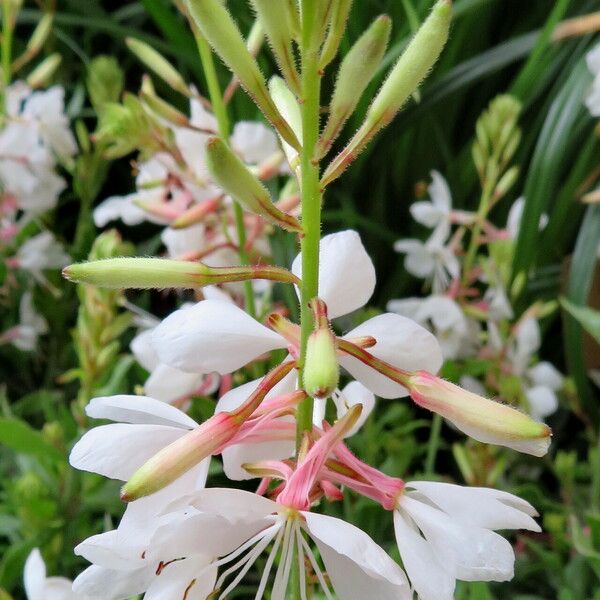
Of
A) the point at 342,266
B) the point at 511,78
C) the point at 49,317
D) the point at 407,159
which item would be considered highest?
the point at 342,266

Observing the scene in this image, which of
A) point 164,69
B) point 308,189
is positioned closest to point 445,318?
point 164,69

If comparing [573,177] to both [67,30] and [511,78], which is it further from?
[67,30]

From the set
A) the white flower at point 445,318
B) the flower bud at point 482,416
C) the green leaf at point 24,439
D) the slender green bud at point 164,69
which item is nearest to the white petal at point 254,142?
the slender green bud at point 164,69

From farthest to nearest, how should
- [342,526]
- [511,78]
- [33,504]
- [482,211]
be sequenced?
[511,78], [482,211], [33,504], [342,526]

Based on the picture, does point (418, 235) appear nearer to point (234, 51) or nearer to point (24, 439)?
point (24, 439)

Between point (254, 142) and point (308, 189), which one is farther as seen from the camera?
point (254, 142)

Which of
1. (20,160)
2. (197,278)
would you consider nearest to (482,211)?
(20,160)

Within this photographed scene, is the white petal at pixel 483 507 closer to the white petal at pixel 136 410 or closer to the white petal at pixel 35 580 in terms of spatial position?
the white petal at pixel 136 410
